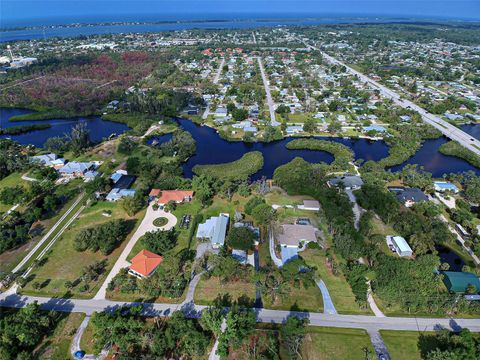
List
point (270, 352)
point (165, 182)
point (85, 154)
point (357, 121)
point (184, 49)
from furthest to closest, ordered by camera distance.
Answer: point (184, 49) < point (357, 121) < point (85, 154) < point (165, 182) < point (270, 352)

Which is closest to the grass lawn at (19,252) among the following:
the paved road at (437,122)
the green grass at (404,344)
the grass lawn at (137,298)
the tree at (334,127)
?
the grass lawn at (137,298)

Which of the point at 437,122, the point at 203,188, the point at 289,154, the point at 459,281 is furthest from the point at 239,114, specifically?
the point at 459,281

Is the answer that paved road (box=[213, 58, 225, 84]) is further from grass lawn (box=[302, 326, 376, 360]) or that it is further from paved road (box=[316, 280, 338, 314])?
grass lawn (box=[302, 326, 376, 360])

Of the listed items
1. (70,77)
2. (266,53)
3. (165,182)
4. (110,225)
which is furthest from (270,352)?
(266,53)

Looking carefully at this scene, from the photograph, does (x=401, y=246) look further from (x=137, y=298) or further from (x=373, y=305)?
(x=137, y=298)

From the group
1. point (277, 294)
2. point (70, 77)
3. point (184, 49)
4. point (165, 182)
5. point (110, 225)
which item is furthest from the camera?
point (184, 49)

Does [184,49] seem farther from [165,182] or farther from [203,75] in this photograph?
[165,182]

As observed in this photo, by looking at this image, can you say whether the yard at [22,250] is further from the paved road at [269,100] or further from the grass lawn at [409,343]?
the paved road at [269,100]
